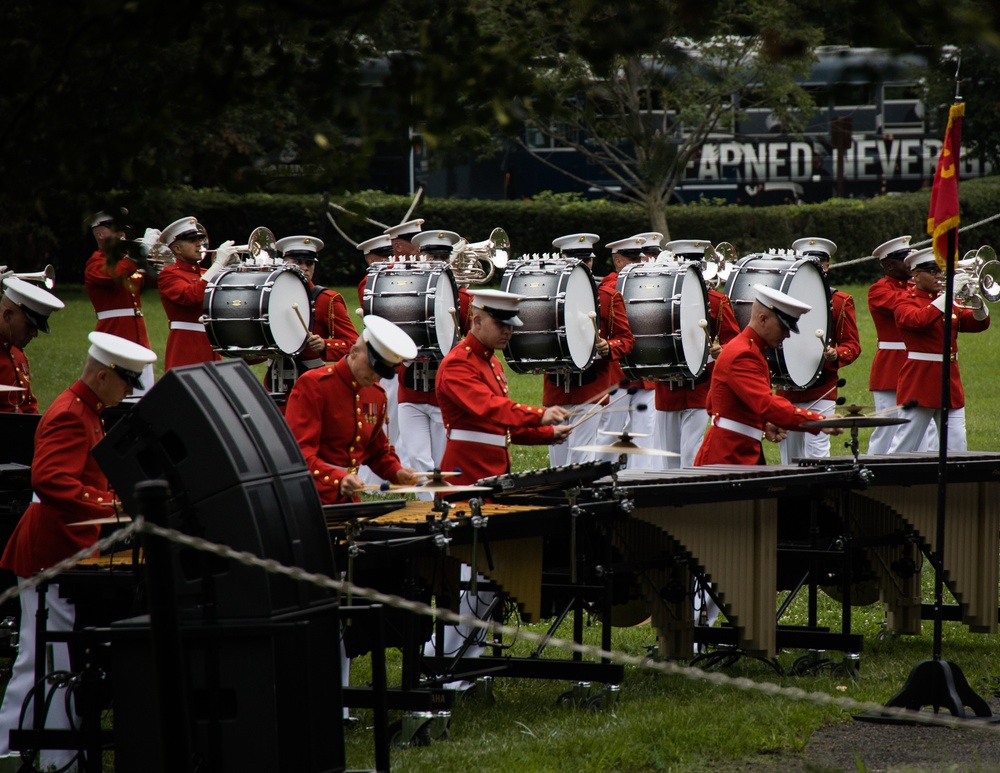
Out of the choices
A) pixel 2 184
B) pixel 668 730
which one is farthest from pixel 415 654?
pixel 2 184

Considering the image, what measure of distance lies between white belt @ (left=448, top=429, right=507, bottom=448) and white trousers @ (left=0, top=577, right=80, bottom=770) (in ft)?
8.05

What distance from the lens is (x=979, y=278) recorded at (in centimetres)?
1145

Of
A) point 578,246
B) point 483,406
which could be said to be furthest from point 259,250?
point 483,406

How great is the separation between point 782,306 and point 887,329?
4.12 m

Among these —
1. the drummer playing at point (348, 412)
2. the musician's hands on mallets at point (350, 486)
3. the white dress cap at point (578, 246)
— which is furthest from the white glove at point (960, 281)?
the musician's hands on mallets at point (350, 486)

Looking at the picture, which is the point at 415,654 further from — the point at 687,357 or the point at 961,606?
the point at 687,357

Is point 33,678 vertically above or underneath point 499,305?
underneath

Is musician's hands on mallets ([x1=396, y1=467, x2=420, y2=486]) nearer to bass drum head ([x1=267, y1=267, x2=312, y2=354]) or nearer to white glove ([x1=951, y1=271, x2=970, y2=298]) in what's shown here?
bass drum head ([x1=267, y1=267, x2=312, y2=354])

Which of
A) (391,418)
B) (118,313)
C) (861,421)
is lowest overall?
(391,418)

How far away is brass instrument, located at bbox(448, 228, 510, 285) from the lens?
40.2 feet

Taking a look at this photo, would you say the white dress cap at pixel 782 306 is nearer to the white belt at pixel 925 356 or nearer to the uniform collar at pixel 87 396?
the uniform collar at pixel 87 396

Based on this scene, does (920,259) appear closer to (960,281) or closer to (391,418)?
(960,281)

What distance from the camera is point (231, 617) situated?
474 centimetres

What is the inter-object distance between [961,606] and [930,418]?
3.87 meters
